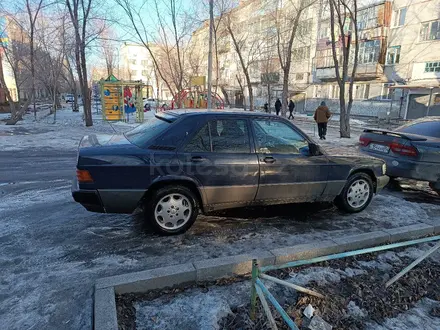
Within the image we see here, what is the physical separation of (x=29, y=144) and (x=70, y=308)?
10.8 m

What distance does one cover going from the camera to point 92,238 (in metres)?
3.73

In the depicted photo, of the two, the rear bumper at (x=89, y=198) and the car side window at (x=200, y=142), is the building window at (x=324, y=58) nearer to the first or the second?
the car side window at (x=200, y=142)

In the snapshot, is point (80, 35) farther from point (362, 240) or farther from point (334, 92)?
point (334, 92)

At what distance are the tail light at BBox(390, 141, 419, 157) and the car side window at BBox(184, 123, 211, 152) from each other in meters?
4.05

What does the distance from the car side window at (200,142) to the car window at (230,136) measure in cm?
7

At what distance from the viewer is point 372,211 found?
5.01 meters

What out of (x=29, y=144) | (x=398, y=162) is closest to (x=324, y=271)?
(x=398, y=162)

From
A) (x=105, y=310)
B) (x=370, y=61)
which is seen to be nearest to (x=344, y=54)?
(x=105, y=310)

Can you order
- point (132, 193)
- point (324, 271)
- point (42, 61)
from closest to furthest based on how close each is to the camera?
1. point (324, 271)
2. point (132, 193)
3. point (42, 61)

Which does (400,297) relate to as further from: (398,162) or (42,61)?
(42,61)

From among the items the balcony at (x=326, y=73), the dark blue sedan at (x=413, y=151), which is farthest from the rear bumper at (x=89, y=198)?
the balcony at (x=326, y=73)

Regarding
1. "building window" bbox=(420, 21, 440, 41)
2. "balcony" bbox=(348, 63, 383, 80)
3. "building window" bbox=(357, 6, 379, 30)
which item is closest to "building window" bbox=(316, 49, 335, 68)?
"balcony" bbox=(348, 63, 383, 80)

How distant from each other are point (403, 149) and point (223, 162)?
3.94m

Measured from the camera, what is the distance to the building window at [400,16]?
28344mm
